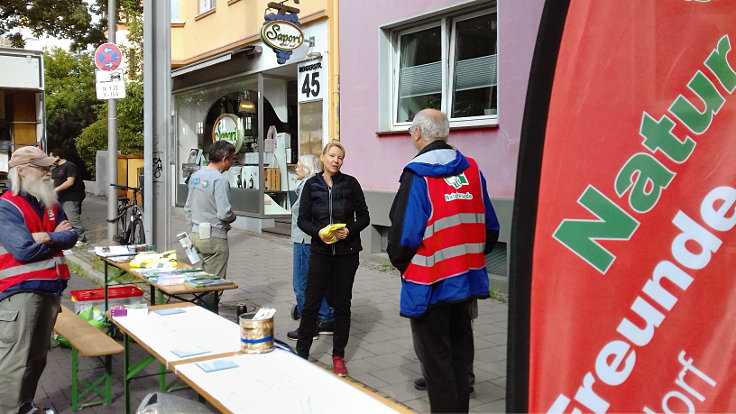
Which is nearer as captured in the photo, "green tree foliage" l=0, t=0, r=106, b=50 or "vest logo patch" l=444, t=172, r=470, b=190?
"vest logo patch" l=444, t=172, r=470, b=190

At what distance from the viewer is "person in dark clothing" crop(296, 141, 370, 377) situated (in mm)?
5254

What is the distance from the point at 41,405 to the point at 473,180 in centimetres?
355

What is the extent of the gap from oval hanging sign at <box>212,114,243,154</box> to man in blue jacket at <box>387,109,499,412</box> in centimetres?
1277

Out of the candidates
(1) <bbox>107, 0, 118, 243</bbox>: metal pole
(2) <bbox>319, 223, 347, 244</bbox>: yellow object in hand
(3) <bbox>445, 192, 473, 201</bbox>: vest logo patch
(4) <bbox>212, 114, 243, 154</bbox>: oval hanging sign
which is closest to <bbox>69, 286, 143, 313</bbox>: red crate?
(2) <bbox>319, 223, 347, 244</bbox>: yellow object in hand

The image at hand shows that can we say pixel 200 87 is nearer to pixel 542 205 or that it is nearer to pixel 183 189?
pixel 183 189

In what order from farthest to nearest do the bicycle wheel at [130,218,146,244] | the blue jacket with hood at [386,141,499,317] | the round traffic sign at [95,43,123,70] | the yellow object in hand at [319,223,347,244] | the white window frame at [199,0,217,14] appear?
1. the white window frame at [199,0,217,14]
2. the bicycle wheel at [130,218,146,244]
3. the round traffic sign at [95,43,123,70]
4. the yellow object in hand at [319,223,347,244]
5. the blue jacket with hood at [386,141,499,317]

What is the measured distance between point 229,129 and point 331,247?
11858mm

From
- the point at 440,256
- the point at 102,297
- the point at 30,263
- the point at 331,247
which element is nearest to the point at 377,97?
the point at 102,297

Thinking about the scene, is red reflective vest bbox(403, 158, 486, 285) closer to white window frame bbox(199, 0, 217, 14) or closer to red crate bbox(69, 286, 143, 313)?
red crate bbox(69, 286, 143, 313)

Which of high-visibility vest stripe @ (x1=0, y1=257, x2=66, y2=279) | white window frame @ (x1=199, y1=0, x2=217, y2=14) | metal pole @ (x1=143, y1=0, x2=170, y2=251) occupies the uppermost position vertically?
white window frame @ (x1=199, y1=0, x2=217, y2=14)

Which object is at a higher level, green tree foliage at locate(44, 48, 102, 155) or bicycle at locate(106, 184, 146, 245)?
green tree foliage at locate(44, 48, 102, 155)

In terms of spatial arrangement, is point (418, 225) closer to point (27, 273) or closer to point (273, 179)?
point (27, 273)

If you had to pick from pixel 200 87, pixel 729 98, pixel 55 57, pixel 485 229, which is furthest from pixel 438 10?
pixel 55 57

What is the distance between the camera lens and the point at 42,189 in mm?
4336
